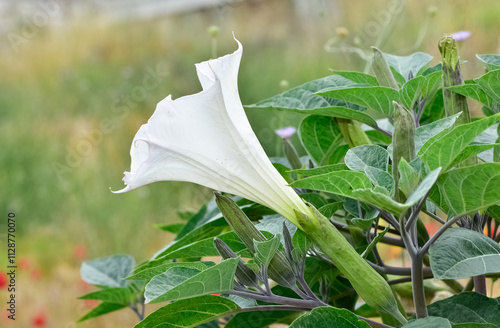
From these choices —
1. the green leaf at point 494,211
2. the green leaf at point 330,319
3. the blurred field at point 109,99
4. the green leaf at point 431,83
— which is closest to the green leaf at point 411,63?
the green leaf at point 431,83

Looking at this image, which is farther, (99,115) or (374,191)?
(99,115)

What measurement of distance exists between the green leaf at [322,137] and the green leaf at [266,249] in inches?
7.4

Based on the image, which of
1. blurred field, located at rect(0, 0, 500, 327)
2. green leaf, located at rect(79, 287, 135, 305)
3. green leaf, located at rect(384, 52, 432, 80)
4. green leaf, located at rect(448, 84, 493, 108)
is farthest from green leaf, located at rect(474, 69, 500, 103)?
blurred field, located at rect(0, 0, 500, 327)

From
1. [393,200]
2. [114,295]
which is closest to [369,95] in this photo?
[393,200]

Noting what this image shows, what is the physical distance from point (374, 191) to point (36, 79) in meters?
3.33

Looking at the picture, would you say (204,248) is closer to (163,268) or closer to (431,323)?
(163,268)

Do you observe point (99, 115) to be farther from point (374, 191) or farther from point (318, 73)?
point (374, 191)

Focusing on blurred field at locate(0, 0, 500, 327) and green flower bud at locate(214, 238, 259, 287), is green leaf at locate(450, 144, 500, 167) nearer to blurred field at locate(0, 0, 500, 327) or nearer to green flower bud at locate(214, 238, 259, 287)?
green flower bud at locate(214, 238, 259, 287)

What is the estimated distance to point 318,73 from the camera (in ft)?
9.39

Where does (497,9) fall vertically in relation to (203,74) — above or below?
below

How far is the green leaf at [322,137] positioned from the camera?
0.57 meters

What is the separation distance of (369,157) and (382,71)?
0.11 meters

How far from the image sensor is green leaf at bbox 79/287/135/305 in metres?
0.59

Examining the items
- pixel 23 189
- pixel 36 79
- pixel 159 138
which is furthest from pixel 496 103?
pixel 36 79
